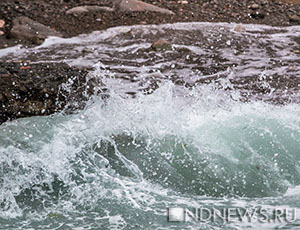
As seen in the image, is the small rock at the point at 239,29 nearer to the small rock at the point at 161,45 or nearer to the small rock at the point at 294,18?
the small rock at the point at 294,18

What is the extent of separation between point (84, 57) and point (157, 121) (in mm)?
3184

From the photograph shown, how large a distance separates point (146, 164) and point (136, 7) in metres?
5.36

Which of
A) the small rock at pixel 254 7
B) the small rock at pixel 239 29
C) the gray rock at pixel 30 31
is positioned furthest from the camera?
the small rock at pixel 254 7

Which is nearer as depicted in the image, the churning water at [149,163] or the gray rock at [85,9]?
the churning water at [149,163]

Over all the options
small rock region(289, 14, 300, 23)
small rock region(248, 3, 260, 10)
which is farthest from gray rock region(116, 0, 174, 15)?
small rock region(289, 14, 300, 23)

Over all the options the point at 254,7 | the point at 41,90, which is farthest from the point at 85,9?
the point at 41,90

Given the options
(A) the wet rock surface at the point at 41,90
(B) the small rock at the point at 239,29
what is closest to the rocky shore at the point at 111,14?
(B) the small rock at the point at 239,29

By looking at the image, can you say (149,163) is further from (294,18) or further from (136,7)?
(294,18)

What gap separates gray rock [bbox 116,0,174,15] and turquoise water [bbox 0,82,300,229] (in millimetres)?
4271

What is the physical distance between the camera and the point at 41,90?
18.7 feet

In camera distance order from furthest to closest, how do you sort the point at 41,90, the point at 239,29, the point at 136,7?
the point at 136,7, the point at 239,29, the point at 41,90

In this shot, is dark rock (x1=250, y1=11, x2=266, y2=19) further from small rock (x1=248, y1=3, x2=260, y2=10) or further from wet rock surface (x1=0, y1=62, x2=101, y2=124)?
wet rock surface (x1=0, y1=62, x2=101, y2=124)

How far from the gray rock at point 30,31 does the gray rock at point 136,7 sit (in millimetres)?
1374

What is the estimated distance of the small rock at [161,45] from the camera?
25.8 ft
